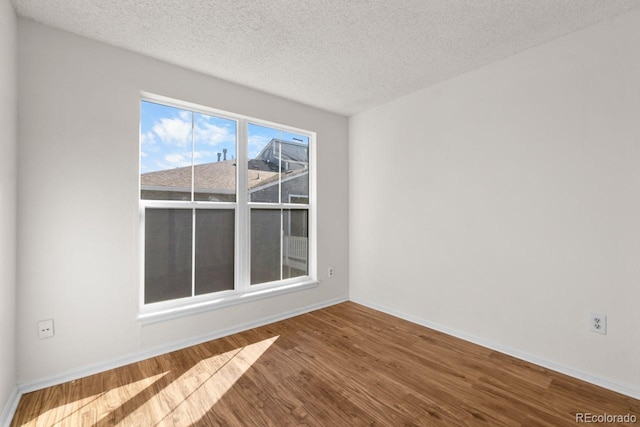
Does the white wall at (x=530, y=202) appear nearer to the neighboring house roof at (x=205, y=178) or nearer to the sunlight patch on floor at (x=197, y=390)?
the neighboring house roof at (x=205, y=178)

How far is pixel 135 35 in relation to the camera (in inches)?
87.0

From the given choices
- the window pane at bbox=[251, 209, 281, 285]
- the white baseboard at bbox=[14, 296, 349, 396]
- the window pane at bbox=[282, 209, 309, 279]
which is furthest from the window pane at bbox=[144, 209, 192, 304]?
the window pane at bbox=[282, 209, 309, 279]

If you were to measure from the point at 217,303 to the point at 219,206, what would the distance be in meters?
0.95

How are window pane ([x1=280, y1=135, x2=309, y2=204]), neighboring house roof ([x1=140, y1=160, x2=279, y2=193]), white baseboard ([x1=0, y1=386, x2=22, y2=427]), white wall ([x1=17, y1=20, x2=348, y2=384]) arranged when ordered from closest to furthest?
white baseboard ([x1=0, y1=386, x2=22, y2=427]) → white wall ([x1=17, y1=20, x2=348, y2=384]) → neighboring house roof ([x1=140, y1=160, x2=279, y2=193]) → window pane ([x1=280, y1=135, x2=309, y2=204])

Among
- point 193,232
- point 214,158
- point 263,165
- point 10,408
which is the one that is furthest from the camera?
point 263,165

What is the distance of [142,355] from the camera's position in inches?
96.0

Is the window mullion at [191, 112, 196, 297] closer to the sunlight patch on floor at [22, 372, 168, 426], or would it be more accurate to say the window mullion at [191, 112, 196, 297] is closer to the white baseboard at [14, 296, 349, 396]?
the white baseboard at [14, 296, 349, 396]

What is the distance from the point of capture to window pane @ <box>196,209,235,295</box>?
289cm

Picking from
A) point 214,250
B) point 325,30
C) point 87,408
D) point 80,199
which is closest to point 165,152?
point 80,199

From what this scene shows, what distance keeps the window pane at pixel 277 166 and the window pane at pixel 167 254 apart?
0.78 metres

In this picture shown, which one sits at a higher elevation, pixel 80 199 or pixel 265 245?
pixel 80 199

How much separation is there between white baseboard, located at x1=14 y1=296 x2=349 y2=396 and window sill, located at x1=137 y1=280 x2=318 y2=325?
24cm

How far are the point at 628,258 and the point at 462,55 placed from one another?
1921mm

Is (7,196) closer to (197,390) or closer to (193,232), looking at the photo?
(193,232)
